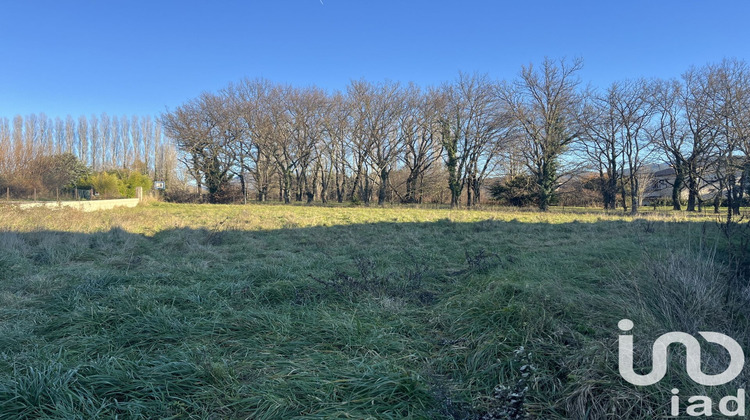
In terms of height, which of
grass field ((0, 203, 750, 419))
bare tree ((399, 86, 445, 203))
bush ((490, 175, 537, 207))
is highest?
bare tree ((399, 86, 445, 203))

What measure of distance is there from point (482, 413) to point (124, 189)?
33.6 metres

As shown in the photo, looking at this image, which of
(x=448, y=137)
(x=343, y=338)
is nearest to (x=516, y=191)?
(x=448, y=137)

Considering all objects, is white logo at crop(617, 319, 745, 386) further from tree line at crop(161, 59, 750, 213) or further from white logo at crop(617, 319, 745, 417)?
tree line at crop(161, 59, 750, 213)

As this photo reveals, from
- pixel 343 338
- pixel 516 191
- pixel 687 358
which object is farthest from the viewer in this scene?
pixel 516 191

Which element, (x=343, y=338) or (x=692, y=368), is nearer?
(x=692, y=368)

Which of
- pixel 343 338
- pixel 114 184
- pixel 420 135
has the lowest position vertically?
pixel 343 338

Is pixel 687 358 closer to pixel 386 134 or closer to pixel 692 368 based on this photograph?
pixel 692 368

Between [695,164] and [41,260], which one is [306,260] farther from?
[695,164]

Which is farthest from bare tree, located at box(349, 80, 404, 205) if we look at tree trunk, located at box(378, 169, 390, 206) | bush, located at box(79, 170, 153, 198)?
bush, located at box(79, 170, 153, 198)

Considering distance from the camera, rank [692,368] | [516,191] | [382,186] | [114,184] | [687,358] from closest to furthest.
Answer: [692,368] < [687,358] < [114,184] < [516,191] < [382,186]

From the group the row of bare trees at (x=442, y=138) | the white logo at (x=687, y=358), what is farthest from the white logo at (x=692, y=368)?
the row of bare trees at (x=442, y=138)

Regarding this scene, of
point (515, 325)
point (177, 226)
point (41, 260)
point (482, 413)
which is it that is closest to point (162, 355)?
point (482, 413)

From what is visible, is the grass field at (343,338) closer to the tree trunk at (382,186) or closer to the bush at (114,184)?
the tree trunk at (382,186)

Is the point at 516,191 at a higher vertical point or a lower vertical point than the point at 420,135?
lower
